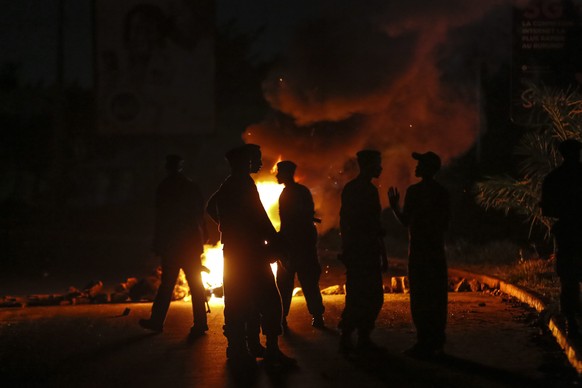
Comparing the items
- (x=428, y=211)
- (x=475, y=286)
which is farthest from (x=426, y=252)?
(x=475, y=286)

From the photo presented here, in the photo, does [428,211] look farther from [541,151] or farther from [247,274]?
[541,151]

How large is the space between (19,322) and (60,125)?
2553 cm

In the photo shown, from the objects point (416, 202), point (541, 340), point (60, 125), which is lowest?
point (541, 340)

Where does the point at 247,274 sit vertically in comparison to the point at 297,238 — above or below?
below

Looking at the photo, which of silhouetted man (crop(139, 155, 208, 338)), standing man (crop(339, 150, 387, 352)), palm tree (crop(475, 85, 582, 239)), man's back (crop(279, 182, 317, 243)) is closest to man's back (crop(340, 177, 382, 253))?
standing man (crop(339, 150, 387, 352))

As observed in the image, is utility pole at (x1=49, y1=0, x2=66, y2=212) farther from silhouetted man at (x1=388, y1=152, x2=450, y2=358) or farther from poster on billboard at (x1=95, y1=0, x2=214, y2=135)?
silhouetted man at (x1=388, y1=152, x2=450, y2=358)

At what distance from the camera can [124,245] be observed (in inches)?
1329

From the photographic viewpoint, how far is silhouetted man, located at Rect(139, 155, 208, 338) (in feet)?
35.4

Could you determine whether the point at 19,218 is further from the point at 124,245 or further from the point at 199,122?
the point at 199,122

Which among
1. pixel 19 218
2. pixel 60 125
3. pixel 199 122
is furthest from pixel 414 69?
pixel 19 218

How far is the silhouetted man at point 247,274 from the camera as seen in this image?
8.75 m

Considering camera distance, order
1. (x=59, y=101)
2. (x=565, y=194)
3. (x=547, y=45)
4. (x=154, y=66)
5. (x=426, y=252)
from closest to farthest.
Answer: (x=426, y=252) → (x=565, y=194) → (x=547, y=45) → (x=154, y=66) → (x=59, y=101)

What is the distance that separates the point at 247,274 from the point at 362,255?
129 centimetres

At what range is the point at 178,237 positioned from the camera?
10.8 metres
